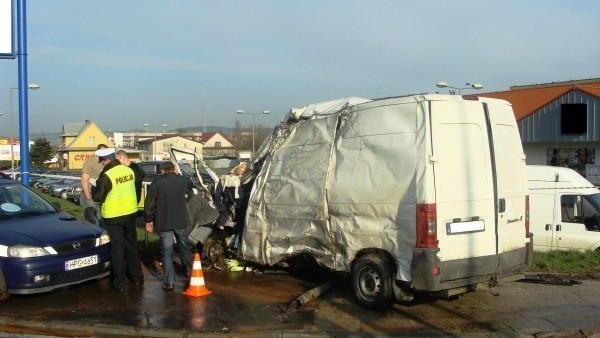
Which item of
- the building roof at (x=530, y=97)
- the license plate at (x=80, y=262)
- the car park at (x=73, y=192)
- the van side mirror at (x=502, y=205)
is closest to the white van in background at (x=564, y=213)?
the van side mirror at (x=502, y=205)

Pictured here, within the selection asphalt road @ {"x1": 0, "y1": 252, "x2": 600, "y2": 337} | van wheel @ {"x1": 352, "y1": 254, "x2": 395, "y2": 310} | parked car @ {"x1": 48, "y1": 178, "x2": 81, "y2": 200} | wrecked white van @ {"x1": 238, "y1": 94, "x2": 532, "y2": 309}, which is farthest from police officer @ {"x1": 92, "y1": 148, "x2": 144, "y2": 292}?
parked car @ {"x1": 48, "y1": 178, "x2": 81, "y2": 200}

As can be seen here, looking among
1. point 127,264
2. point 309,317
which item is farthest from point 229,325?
point 127,264

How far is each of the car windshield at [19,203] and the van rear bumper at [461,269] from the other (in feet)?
17.5

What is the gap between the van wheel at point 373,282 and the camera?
6859mm

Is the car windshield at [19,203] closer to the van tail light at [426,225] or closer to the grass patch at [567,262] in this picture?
the van tail light at [426,225]

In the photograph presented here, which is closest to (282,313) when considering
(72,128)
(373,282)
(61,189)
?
(373,282)

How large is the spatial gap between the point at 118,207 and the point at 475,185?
469 cm

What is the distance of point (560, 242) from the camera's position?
10.8 m

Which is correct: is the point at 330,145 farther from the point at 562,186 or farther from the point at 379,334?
the point at 562,186

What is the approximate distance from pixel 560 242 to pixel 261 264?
5.55m

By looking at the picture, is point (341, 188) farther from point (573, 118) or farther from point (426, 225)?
point (573, 118)

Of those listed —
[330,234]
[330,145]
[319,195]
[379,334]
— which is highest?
[330,145]

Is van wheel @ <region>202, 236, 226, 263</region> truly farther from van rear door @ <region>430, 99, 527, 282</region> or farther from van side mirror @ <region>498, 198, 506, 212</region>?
van side mirror @ <region>498, 198, 506, 212</region>

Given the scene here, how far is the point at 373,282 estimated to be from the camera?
23.1ft
